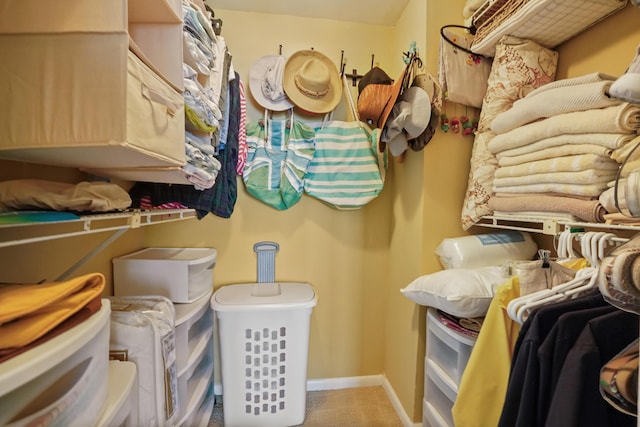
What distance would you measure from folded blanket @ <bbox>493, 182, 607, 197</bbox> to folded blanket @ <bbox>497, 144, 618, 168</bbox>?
8 centimetres


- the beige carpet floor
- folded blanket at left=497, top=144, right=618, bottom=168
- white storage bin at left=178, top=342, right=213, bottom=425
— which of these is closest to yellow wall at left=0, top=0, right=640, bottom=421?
the beige carpet floor

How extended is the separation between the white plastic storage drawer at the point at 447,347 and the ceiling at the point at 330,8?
170cm

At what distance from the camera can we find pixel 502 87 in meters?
1.23

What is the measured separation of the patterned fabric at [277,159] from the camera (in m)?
1.72

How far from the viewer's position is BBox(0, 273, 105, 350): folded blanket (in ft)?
1.52

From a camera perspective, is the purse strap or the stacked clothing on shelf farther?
the purse strap

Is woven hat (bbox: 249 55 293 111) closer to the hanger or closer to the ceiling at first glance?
the ceiling

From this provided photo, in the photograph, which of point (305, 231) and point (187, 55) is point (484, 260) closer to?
point (305, 231)

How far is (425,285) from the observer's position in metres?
1.23

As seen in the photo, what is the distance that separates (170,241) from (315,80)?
125 centimetres

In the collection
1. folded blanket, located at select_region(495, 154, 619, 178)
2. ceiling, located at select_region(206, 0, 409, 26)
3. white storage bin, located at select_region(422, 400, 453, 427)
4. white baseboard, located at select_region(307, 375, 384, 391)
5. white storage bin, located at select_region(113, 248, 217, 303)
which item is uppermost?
ceiling, located at select_region(206, 0, 409, 26)

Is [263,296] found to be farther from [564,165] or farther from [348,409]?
[564,165]

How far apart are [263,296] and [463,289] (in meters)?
0.98

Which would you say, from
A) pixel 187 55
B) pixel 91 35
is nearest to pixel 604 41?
pixel 187 55
